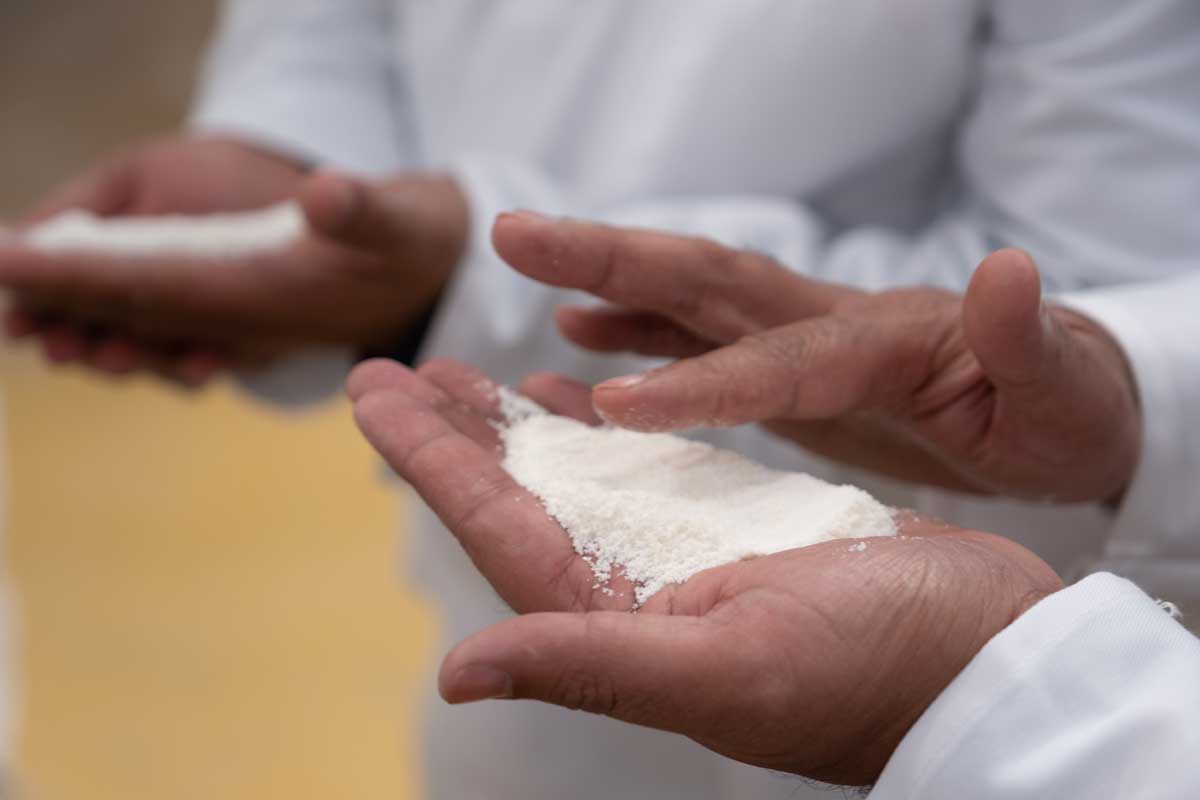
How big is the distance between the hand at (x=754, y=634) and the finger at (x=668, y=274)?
11 cm

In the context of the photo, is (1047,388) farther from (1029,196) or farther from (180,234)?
(180,234)

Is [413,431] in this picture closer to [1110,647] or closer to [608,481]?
[608,481]

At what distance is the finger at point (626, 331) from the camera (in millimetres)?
502

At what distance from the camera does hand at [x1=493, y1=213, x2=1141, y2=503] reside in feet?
1.31

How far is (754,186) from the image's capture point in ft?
2.15

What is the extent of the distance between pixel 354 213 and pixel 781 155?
0.27 m

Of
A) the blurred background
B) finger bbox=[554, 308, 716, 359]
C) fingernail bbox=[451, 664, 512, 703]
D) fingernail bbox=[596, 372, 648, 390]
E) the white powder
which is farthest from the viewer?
the blurred background

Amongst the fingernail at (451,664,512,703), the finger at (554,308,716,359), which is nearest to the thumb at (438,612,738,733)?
the fingernail at (451,664,512,703)

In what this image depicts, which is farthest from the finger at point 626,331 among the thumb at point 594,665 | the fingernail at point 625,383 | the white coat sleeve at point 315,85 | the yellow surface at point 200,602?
the yellow surface at point 200,602

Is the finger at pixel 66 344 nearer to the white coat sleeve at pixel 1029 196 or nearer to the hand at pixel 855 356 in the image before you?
the white coat sleeve at pixel 1029 196

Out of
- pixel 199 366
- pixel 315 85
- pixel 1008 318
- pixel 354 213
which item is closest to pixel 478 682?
pixel 1008 318

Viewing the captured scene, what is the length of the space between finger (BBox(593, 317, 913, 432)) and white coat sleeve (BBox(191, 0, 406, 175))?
0.49 m

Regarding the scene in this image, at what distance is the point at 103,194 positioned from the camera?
0.83 m

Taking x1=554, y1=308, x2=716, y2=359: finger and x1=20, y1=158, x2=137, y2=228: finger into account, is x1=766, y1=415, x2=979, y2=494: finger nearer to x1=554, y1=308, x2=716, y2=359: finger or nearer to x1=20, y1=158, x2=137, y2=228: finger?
x1=554, y1=308, x2=716, y2=359: finger
